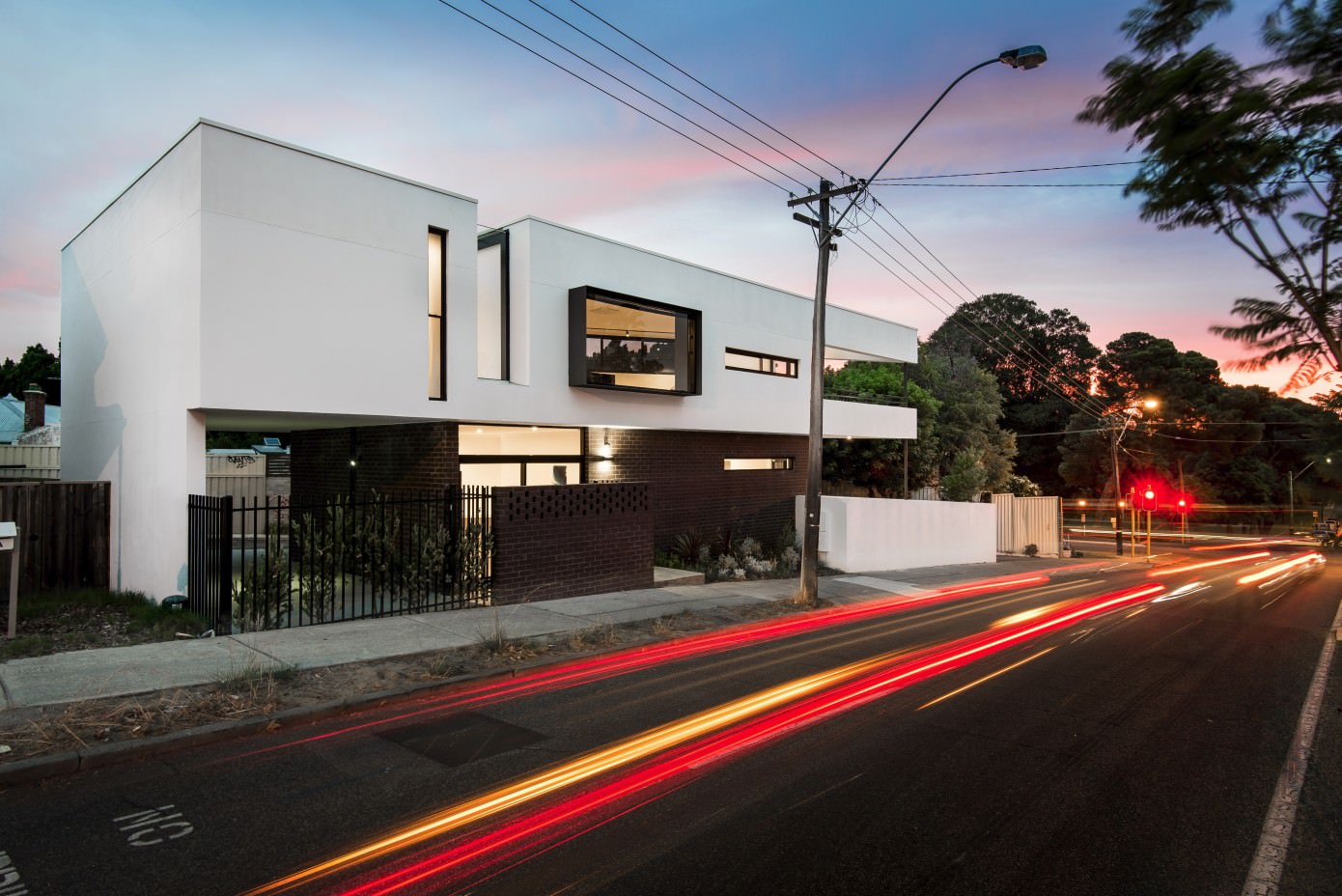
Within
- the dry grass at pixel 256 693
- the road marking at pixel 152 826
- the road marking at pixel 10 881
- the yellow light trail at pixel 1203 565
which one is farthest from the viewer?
the yellow light trail at pixel 1203 565

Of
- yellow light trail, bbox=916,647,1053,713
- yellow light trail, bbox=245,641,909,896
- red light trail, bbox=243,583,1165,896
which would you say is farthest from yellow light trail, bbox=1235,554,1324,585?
yellow light trail, bbox=245,641,909,896

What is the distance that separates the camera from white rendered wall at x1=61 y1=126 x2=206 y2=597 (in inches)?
415

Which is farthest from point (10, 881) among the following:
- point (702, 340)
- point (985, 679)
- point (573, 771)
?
point (702, 340)

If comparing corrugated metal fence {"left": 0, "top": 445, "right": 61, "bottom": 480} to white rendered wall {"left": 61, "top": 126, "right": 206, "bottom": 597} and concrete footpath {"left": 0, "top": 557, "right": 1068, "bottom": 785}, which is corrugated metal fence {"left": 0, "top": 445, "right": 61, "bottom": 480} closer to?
white rendered wall {"left": 61, "top": 126, "right": 206, "bottom": 597}

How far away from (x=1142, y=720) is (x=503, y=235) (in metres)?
12.8

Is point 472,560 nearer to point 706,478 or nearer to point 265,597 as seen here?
point 265,597

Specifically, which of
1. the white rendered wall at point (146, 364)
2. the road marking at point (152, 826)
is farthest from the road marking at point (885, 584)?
the road marking at point (152, 826)

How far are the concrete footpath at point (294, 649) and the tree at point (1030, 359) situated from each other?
61000 mm

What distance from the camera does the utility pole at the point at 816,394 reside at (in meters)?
13.7

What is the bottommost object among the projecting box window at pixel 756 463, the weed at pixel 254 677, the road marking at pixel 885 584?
the road marking at pixel 885 584

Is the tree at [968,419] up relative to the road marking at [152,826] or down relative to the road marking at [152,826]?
up

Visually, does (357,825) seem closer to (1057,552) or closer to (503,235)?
(503,235)

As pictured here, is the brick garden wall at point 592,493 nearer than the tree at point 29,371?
Yes

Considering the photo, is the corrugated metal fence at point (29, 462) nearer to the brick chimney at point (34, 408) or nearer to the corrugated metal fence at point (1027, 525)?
the brick chimney at point (34, 408)
